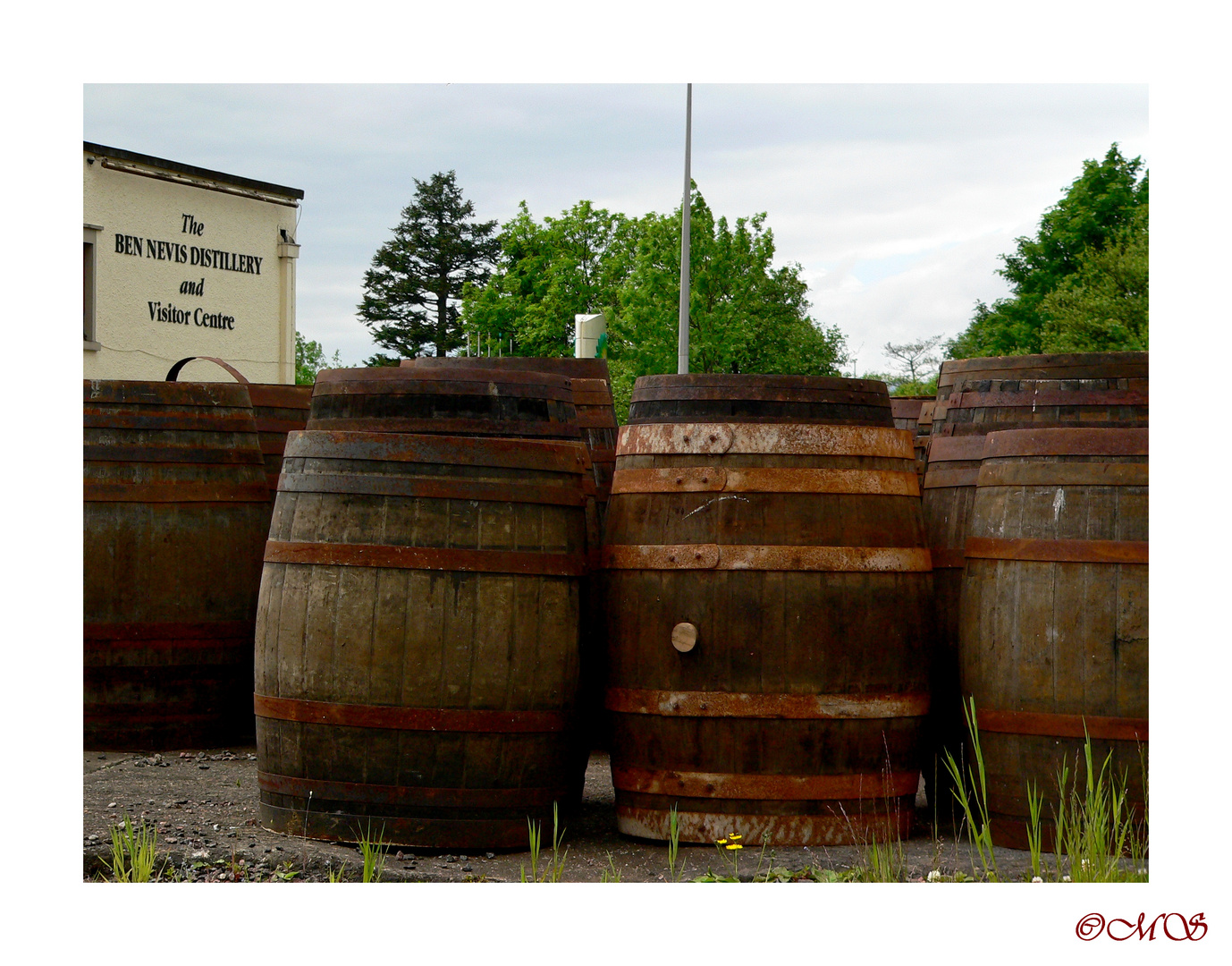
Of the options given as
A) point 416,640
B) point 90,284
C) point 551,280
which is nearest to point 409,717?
point 416,640

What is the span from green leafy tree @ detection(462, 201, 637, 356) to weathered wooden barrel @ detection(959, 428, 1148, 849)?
32.8 meters

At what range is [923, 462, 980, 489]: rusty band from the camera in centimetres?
495

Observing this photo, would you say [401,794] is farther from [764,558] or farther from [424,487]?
[764,558]

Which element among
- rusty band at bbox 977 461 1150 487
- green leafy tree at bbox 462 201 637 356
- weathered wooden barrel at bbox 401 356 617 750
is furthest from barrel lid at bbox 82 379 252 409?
green leafy tree at bbox 462 201 637 356

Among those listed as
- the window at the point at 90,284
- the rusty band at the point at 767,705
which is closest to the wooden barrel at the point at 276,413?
the rusty band at the point at 767,705

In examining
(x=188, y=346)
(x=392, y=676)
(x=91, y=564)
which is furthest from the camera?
(x=188, y=346)

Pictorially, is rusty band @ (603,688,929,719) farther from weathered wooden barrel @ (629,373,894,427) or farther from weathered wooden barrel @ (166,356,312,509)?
weathered wooden barrel @ (166,356,312,509)

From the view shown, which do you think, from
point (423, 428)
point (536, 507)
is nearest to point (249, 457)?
point (423, 428)

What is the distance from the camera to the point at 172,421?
19.4 ft

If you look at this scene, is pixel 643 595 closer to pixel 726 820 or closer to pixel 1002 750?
pixel 726 820

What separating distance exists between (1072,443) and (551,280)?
119ft

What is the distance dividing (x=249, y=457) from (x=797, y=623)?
3.01 metres

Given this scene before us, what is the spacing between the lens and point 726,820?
4.29m

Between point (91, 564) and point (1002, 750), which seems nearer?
point (1002, 750)
